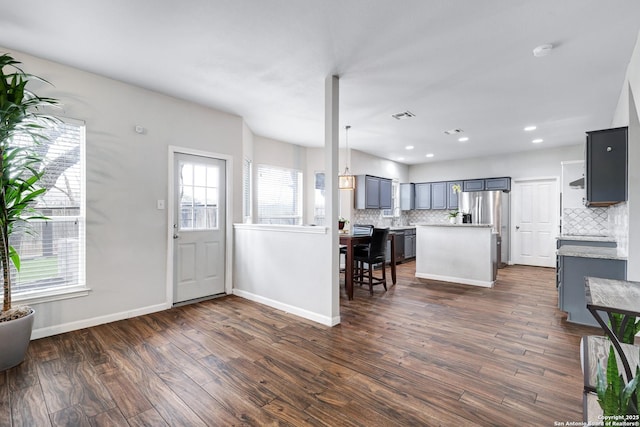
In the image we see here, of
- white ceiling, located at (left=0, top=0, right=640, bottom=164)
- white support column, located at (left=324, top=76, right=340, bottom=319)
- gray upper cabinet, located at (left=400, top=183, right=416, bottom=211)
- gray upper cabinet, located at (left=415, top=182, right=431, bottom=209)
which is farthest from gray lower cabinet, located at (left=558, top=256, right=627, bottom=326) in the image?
gray upper cabinet, located at (left=400, top=183, right=416, bottom=211)

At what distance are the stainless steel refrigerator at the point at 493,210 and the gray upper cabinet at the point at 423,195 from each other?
121cm

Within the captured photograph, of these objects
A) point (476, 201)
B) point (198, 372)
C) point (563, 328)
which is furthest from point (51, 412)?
point (476, 201)

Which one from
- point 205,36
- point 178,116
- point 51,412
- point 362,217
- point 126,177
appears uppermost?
point 205,36

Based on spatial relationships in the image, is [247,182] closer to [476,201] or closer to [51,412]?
[51,412]

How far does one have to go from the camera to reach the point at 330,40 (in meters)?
2.55

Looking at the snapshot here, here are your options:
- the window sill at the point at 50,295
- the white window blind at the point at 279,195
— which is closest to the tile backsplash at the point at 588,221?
the white window blind at the point at 279,195

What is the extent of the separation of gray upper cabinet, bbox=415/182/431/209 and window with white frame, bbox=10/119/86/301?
7.48 meters

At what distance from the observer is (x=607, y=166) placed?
118 inches

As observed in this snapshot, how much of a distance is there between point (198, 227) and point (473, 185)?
6.59m

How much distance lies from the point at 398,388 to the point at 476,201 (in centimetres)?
591

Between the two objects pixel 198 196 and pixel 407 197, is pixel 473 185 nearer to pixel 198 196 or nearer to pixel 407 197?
pixel 407 197

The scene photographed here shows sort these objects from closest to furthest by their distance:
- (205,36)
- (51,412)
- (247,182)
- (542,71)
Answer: (51,412)
(205,36)
(542,71)
(247,182)

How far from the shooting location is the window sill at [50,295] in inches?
110

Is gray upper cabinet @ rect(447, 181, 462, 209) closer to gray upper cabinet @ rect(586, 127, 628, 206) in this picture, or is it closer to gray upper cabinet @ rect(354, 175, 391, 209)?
gray upper cabinet @ rect(354, 175, 391, 209)
